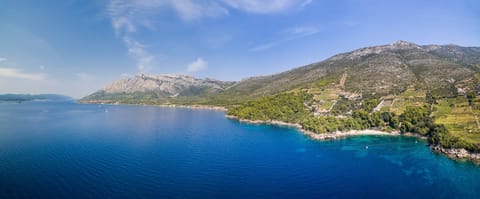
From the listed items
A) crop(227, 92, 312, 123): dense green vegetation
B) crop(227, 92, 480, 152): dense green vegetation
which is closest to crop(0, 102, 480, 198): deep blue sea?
crop(227, 92, 480, 152): dense green vegetation

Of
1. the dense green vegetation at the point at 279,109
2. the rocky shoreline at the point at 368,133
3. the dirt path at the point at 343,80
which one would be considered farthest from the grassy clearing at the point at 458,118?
the dirt path at the point at 343,80

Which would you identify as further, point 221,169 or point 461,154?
point 461,154

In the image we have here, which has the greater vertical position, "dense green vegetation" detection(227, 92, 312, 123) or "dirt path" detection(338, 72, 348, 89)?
"dirt path" detection(338, 72, 348, 89)

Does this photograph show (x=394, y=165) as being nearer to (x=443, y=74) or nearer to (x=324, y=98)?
(x=324, y=98)

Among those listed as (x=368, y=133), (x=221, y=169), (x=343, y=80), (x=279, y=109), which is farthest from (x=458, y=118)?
(x=343, y=80)

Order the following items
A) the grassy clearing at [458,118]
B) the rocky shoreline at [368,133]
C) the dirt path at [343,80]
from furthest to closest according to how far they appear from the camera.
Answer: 1. the dirt path at [343,80]
2. the grassy clearing at [458,118]
3. the rocky shoreline at [368,133]

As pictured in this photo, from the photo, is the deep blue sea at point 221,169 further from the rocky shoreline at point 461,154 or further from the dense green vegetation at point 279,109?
the dense green vegetation at point 279,109

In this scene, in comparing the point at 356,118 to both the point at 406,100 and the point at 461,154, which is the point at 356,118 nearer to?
the point at 406,100

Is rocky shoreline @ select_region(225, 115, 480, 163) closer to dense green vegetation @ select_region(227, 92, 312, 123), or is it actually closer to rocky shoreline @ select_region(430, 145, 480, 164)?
rocky shoreline @ select_region(430, 145, 480, 164)
